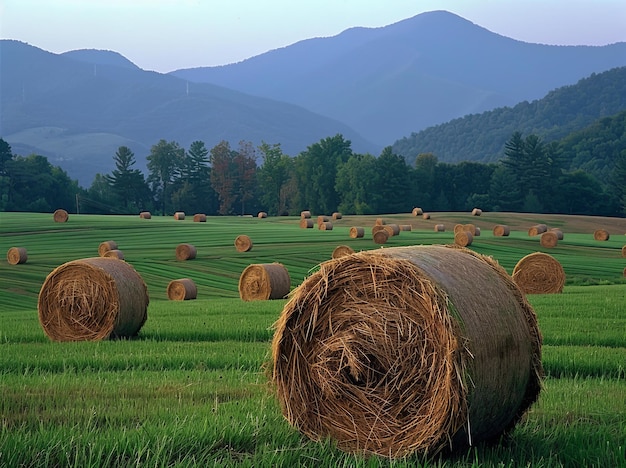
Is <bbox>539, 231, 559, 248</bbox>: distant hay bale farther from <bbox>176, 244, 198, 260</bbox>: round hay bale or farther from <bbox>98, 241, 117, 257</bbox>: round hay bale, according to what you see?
<bbox>98, 241, 117, 257</bbox>: round hay bale

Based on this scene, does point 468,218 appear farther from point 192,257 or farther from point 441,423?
point 441,423

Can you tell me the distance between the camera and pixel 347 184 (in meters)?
98.2

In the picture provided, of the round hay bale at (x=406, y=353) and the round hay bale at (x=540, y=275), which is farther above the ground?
the round hay bale at (x=406, y=353)

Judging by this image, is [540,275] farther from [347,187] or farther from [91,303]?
[347,187]

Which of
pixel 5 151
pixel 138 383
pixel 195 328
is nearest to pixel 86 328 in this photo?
pixel 195 328

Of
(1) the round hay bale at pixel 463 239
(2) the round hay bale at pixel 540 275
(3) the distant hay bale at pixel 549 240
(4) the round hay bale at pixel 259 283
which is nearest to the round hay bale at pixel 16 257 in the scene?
(4) the round hay bale at pixel 259 283

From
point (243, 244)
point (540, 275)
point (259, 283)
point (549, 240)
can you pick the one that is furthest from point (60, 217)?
point (540, 275)

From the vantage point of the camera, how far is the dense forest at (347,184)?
90812 mm

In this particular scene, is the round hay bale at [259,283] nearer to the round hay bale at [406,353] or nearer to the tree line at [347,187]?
the round hay bale at [406,353]

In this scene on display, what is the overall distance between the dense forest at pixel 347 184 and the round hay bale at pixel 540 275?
66.7 metres

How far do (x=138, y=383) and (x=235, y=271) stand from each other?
26008 mm

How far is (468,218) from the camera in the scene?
221ft

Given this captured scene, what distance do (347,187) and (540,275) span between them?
72.9 m

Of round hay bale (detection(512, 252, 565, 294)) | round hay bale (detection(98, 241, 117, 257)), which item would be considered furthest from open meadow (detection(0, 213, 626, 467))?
round hay bale (detection(98, 241, 117, 257))
